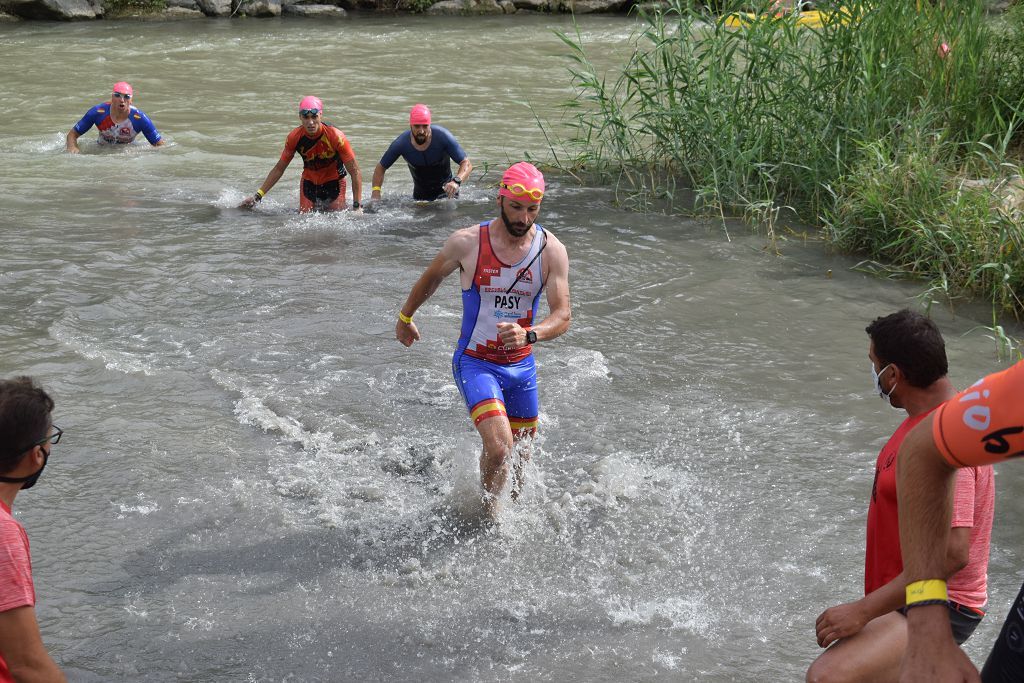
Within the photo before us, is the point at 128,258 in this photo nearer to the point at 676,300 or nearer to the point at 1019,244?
the point at 676,300

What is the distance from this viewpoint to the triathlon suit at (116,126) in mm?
14211

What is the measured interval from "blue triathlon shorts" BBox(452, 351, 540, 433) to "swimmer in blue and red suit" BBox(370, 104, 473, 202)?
18.0 feet

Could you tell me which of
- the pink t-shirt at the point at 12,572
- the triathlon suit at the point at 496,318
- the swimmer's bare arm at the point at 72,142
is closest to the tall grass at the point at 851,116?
the triathlon suit at the point at 496,318

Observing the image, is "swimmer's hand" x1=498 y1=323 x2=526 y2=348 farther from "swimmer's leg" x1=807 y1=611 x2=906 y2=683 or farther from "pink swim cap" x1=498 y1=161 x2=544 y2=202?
"swimmer's leg" x1=807 y1=611 x2=906 y2=683

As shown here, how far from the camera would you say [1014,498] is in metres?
6.11

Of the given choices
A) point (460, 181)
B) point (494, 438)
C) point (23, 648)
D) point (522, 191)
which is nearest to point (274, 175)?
point (460, 181)

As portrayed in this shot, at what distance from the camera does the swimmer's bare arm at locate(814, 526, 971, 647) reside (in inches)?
122

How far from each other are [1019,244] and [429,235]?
564 cm

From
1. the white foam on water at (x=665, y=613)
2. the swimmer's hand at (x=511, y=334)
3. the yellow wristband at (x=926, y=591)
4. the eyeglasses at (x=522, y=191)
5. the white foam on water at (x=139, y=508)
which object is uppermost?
the eyeglasses at (x=522, y=191)

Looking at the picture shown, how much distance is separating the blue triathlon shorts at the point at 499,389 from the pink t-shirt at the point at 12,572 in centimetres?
288

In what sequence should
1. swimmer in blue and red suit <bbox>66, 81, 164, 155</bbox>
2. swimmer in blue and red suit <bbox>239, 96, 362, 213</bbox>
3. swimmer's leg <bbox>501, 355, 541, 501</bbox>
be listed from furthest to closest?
swimmer in blue and red suit <bbox>66, 81, 164, 155</bbox>
swimmer in blue and red suit <bbox>239, 96, 362, 213</bbox>
swimmer's leg <bbox>501, 355, 541, 501</bbox>

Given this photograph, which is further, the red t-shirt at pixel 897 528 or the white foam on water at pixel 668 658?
the white foam on water at pixel 668 658

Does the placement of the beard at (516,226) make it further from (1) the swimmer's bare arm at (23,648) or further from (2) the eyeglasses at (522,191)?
(1) the swimmer's bare arm at (23,648)

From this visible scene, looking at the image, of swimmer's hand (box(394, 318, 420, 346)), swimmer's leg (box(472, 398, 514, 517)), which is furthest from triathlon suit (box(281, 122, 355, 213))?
→ swimmer's leg (box(472, 398, 514, 517))
